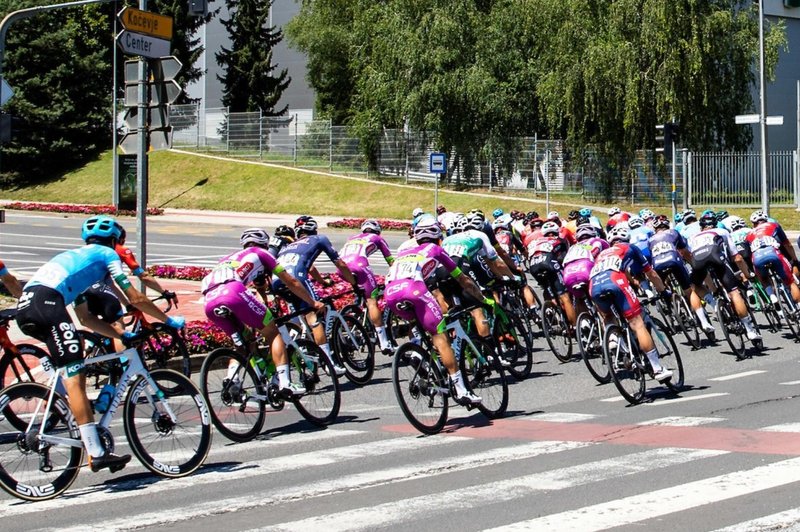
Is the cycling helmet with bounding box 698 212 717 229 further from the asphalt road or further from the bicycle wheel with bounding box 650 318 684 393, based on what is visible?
the bicycle wheel with bounding box 650 318 684 393

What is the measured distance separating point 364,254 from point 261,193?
38.7m

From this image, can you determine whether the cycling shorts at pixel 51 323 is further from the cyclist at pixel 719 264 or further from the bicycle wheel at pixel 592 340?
the cyclist at pixel 719 264

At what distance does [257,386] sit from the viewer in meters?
10.3

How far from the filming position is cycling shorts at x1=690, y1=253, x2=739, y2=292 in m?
15.4

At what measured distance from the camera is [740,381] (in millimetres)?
13125

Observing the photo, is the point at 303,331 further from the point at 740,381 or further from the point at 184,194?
the point at 184,194

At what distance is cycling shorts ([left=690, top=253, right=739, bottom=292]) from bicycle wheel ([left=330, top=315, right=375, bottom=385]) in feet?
15.7

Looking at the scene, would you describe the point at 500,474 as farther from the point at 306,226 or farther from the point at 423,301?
the point at 306,226

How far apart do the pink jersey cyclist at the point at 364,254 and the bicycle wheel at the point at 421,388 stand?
14.8ft

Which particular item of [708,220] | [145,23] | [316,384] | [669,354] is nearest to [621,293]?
[669,354]

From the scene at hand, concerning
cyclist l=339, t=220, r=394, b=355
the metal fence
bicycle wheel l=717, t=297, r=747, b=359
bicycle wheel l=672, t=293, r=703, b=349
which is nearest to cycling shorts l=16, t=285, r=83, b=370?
cyclist l=339, t=220, r=394, b=355

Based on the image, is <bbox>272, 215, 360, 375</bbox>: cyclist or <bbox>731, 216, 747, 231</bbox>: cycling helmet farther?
<bbox>731, 216, 747, 231</bbox>: cycling helmet

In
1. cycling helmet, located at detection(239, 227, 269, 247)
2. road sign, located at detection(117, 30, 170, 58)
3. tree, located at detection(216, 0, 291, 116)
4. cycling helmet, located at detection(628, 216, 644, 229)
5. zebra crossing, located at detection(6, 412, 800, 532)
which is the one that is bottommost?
zebra crossing, located at detection(6, 412, 800, 532)

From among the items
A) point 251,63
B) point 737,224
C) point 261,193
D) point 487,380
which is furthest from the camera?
point 251,63
